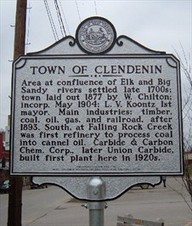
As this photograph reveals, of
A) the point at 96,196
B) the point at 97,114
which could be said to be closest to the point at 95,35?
the point at 97,114

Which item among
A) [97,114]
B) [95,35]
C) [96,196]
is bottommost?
[96,196]

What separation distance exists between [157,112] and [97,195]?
108 cm

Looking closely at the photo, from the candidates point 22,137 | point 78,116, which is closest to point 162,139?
point 78,116

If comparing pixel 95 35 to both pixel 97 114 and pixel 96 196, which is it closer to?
pixel 97 114

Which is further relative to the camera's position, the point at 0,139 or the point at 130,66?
the point at 0,139

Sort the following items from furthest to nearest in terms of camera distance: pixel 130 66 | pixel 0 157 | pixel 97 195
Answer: pixel 0 157, pixel 130 66, pixel 97 195

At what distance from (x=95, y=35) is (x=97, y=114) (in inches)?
35.1

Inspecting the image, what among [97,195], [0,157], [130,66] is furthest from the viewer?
[0,157]

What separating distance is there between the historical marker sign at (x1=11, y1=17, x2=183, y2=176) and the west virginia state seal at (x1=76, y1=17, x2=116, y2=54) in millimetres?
11

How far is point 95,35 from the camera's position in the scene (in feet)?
17.1

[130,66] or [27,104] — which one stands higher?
[130,66]

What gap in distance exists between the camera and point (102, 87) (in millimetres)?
5109

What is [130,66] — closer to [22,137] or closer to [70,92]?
[70,92]

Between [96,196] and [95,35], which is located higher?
[95,35]
